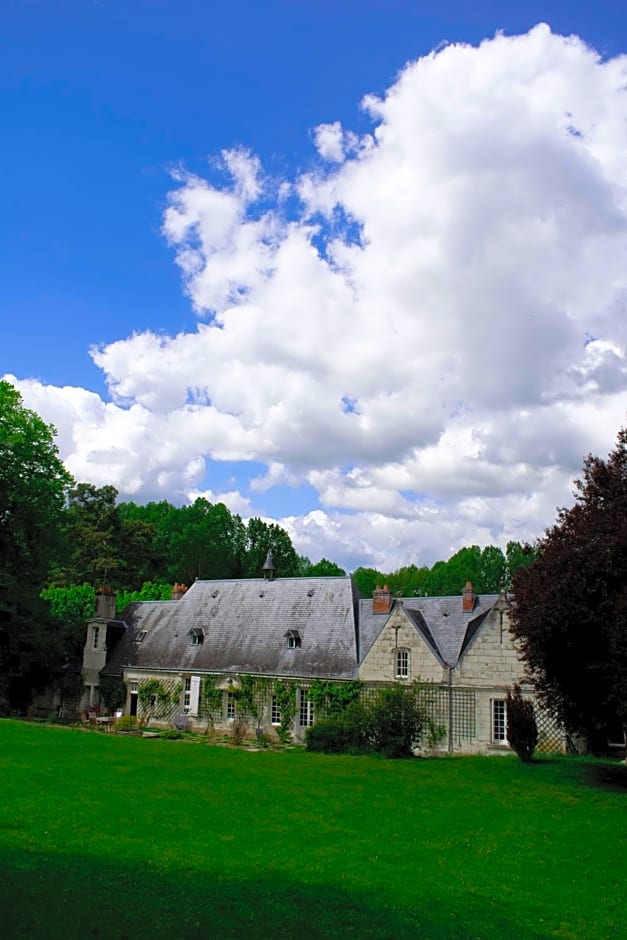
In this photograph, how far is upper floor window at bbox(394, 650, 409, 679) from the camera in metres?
32.3

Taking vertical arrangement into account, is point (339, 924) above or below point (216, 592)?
below

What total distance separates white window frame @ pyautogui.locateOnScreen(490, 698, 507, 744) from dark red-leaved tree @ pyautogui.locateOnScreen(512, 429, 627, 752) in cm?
746

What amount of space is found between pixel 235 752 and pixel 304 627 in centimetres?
940

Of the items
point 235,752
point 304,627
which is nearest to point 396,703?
point 235,752

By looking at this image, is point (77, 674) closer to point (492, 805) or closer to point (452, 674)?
point (452, 674)

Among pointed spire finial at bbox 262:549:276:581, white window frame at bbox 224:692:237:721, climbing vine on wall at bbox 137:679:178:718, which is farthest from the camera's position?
pointed spire finial at bbox 262:549:276:581

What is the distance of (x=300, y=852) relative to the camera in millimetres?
12844

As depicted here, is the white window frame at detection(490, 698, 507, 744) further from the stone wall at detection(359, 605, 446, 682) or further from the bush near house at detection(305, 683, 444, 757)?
the bush near house at detection(305, 683, 444, 757)

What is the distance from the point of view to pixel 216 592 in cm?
4106

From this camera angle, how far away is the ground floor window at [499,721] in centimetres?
3003

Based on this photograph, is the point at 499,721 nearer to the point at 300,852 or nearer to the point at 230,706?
the point at 230,706

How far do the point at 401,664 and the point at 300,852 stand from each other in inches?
791

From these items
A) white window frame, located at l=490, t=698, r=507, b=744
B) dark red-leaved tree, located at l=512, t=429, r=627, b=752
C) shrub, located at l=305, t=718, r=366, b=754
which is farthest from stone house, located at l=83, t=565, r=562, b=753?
dark red-leaved tree, located at l=512, t=429, r=627, b=752

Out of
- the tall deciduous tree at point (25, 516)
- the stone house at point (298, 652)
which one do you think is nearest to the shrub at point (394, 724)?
the stone house at point (298, 652)
